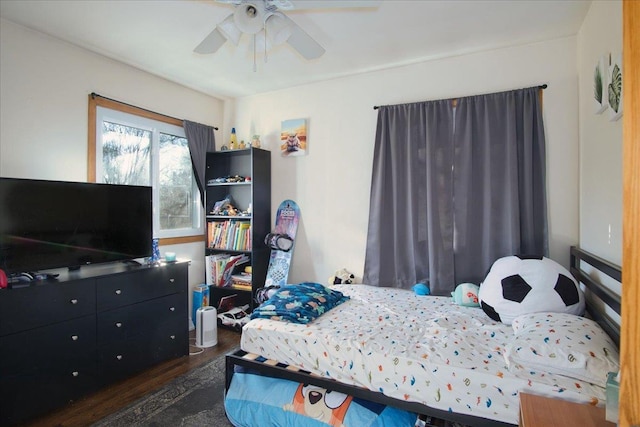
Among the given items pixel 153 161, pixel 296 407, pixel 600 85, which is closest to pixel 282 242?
pixel 153 161

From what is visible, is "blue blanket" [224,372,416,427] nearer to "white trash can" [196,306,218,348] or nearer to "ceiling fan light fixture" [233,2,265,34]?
"white trash can" [196,306,218,348]

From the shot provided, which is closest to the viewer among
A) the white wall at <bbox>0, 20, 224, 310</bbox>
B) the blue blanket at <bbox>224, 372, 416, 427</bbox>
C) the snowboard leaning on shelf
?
the blue blanket at <bbox>224, 372, 416, 427</bbox>

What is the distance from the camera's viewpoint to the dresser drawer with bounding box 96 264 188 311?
2.32 m

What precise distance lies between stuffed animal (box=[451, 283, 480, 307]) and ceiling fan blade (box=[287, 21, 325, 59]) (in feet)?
6.43

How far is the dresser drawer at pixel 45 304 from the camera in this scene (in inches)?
74.0

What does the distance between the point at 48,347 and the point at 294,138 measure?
2639mm

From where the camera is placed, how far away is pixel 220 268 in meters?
3.55

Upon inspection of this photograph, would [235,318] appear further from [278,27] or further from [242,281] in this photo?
[278,27]

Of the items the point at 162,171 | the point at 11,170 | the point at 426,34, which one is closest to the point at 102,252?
the point at 11,170

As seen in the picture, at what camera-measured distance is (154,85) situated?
3252 mm

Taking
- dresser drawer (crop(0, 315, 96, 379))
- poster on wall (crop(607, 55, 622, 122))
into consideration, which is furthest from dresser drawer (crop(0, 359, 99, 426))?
poster on wall (crop(607, 55, 622, 122))

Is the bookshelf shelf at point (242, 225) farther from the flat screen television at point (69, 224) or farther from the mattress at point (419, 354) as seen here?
the mattress at point (419, 354)

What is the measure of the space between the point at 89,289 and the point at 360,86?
A: 2.81m

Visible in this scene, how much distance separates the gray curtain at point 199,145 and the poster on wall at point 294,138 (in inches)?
33.6
